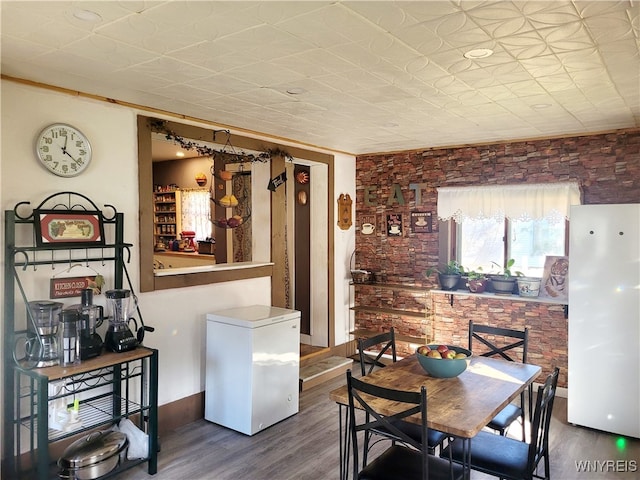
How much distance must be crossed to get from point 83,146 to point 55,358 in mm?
1375

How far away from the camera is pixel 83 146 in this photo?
321 cm

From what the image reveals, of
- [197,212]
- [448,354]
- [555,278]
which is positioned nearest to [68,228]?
[448,354]

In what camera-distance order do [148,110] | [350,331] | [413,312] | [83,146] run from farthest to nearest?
[350,331]
[413,312]
[148,110]
[83,146]

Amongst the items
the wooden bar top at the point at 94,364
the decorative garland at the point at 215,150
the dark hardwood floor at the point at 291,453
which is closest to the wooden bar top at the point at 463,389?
the dark hardwood floor at the point at 291,453

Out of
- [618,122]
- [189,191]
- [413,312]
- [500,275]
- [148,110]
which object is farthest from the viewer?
[189,191]

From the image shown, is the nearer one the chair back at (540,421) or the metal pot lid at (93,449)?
the chair back at (540,421)

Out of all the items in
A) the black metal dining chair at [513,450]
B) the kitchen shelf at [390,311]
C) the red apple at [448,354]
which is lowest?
the black metal dining chair at [513,450]

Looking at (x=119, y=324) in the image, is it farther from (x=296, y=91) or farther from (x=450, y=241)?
(x=450, y=241)

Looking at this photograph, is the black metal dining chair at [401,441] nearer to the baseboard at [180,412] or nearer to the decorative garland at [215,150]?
the baseboard at [180,412]

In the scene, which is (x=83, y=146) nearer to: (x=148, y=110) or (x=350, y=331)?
(x=148, y=110)

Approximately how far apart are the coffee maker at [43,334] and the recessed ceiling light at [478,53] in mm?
2692

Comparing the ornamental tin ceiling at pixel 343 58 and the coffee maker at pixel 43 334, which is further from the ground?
the ornamental tin ceiling at pixel 343 58

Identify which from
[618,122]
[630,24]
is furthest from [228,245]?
[630,24]

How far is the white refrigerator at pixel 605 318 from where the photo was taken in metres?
3.61
